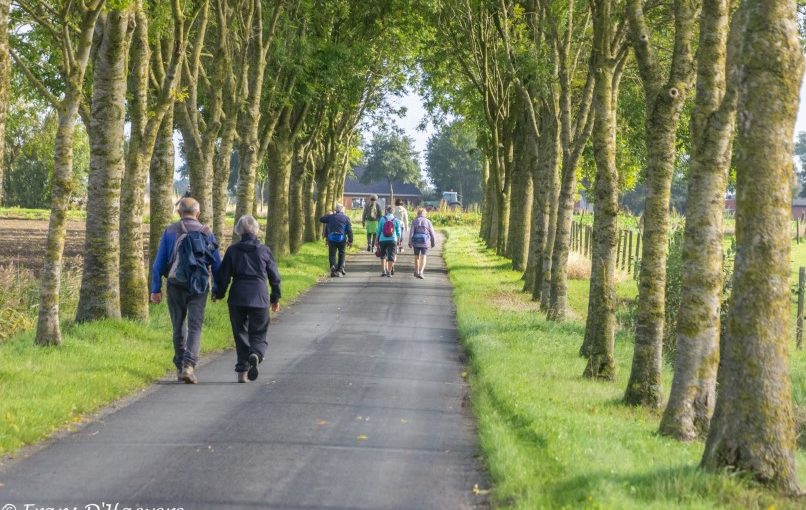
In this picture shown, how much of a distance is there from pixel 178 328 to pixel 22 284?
28.6ft

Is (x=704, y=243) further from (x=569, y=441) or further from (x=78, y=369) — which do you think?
(x=78, y=369)

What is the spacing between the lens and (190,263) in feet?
40.9

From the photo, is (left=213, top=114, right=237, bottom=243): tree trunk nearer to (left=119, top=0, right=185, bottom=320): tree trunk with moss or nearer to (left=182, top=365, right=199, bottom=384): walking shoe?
(left=119, top=0, right=185, bottom=320): tree trunk with moss

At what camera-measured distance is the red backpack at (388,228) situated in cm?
3102

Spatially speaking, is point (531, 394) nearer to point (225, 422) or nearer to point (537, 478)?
point (225, 422)

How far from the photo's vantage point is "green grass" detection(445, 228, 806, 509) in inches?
273

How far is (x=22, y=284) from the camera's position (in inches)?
799

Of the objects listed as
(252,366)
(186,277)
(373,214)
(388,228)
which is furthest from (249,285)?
(373,214)

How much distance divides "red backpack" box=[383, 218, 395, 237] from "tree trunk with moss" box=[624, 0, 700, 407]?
1943cm

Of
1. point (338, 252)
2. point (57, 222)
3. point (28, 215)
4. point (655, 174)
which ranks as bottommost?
point (28, 215)

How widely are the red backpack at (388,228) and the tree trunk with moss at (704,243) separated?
2144 centimetres

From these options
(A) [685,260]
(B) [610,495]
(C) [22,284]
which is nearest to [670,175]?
(A) [685,260]

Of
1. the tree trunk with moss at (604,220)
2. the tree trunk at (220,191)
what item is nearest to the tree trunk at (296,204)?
the tree trunk at (220,191)

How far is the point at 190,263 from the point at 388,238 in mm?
19052
